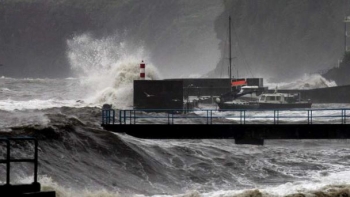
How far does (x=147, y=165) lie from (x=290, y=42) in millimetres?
136503

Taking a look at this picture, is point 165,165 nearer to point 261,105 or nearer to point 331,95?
point 261,105

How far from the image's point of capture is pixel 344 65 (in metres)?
104

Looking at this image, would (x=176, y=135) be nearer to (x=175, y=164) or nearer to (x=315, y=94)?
(x=175, y=164)

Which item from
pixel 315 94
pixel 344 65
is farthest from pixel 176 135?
pixel 344 65

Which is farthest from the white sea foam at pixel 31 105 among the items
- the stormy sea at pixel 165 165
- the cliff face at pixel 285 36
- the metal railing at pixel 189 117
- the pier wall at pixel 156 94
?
the cliff face at pixel 285 36

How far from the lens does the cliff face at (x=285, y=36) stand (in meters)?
155

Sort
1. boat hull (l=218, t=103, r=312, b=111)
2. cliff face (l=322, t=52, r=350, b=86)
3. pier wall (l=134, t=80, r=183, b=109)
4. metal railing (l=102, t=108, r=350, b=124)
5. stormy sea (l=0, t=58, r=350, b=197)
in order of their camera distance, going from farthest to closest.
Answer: cliff face (l=322, t=52, r=350, b=86), boat hull (l=218, t=103, r=312, b=111), pier wall (l=134, t=80, r=183, b=109), metal railing (l=102, t=108, r=350, b=124), stormy sea (l=0, t=58, r=350, b=197)

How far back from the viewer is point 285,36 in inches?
6501

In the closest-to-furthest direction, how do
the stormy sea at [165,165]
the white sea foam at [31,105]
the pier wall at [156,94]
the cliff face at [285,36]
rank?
the stormy sea at [165,165] → the pier wall at [156,94] → the white sea foam at [31,105] → the cliff face at [285,36]

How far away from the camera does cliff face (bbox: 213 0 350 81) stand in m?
155

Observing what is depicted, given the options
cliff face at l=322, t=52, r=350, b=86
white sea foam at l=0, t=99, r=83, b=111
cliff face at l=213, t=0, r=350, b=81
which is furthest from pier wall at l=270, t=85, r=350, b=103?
cliff face at l=213, t=0, r=350, b=81

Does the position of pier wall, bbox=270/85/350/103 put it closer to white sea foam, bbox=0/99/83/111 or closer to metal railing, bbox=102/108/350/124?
metal railing, bbox=102/108/350/124

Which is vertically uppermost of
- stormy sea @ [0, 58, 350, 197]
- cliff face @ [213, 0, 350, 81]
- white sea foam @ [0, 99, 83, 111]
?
cliff face @ [213, 0, 350, 81]

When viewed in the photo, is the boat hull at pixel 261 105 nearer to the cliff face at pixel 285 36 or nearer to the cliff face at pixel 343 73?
the cliff face at pixel 343 73
